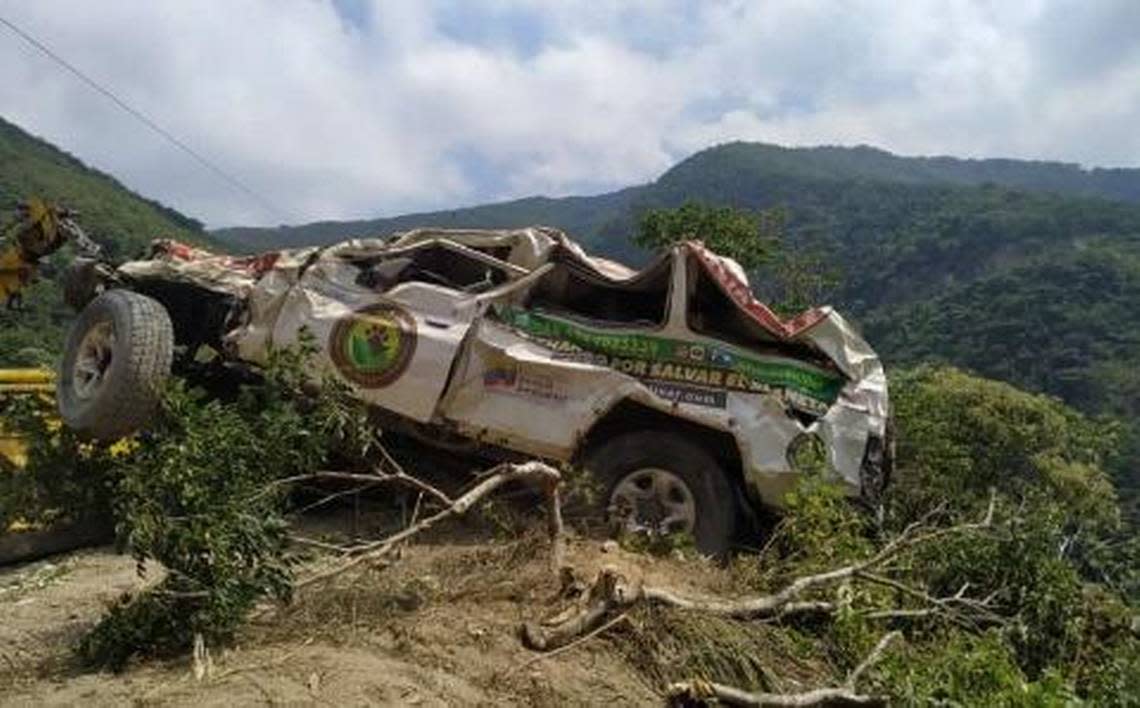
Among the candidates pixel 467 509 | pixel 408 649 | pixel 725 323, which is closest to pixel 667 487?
pixel 725 323

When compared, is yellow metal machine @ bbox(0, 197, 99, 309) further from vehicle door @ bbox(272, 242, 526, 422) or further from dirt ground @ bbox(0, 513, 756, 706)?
dirt ground @ bbox(0, 513, 756, 706)

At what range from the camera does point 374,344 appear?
8.17 meters

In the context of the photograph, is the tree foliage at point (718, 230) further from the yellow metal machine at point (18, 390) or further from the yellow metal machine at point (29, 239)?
the yellow metal machine at point (18, 390)

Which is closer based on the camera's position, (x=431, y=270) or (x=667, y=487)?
(x=667, y=487)

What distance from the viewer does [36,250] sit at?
34.6 feet

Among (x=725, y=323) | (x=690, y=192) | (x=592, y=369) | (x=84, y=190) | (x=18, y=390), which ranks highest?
(x=690, y=192)

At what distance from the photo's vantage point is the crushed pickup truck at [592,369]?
25.2ft

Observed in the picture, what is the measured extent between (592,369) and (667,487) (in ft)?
2.68

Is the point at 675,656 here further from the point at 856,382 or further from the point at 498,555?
the point at 856,382

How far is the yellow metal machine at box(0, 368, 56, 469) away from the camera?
27.3 ft

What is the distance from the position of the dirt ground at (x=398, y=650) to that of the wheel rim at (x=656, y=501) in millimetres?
987

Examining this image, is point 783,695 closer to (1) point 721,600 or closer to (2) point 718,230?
(1) point 721,600

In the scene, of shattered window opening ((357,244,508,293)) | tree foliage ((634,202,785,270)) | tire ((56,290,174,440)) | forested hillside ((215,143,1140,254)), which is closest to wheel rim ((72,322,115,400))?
tire ((56,290,174,440))

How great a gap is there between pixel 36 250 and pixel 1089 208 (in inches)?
4365
